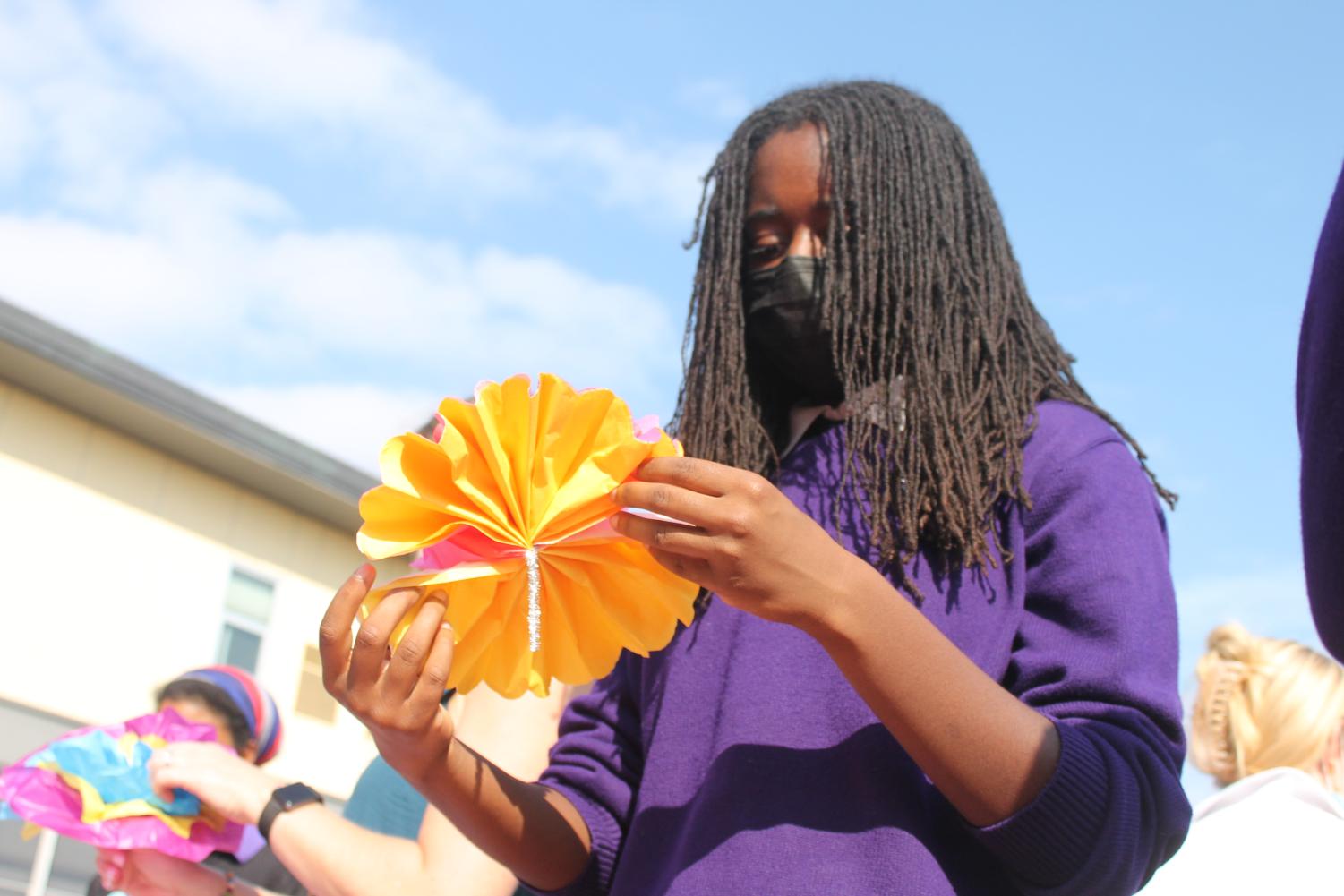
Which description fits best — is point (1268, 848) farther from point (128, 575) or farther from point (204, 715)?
point (128, 575)

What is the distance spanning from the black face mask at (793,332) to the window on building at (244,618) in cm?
1212

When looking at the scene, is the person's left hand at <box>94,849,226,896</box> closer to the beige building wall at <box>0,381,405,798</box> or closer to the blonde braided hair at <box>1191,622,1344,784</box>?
the blonde braided hair at <box>1191,622,1344,784</box>

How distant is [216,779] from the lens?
3.06 metres

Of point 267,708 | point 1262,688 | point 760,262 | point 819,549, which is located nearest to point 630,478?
point 819,549

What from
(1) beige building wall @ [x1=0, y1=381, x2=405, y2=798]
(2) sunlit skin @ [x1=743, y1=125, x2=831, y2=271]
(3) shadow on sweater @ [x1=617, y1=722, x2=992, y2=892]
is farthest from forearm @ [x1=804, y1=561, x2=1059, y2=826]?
(1) beige building wall @ [x1=0, y1=381, x2=405, y2=798]

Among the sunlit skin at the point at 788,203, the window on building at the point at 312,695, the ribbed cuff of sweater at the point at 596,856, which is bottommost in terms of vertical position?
the window on building at the point at 312,695

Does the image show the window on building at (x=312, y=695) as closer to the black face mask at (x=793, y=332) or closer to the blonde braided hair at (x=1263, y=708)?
the blonde braided hair at (x=1263, y=708)

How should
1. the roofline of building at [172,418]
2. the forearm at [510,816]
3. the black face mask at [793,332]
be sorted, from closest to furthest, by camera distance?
the forearm at [510,816], the black face mask at [793,332], the roofline of building at [172,418]

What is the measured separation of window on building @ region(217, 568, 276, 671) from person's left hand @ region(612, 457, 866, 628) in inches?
501

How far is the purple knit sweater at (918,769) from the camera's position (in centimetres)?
167

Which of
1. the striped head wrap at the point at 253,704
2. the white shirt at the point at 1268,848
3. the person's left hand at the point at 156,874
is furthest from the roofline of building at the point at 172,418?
the white shirt at the point at 1268,848

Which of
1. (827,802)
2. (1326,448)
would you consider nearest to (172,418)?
(827,802)

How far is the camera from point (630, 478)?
5.53 ft

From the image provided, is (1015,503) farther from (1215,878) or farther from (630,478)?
(1215,878)
